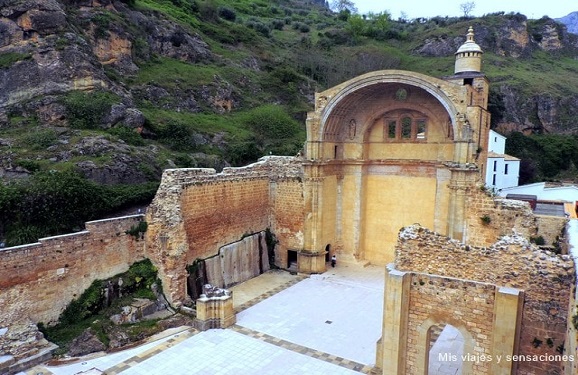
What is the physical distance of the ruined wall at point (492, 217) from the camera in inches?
524

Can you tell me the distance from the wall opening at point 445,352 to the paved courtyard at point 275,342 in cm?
151

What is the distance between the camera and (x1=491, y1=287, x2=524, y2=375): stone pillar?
23.8 ft

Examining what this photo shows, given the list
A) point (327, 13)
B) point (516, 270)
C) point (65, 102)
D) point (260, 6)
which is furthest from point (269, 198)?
point (327, 13)

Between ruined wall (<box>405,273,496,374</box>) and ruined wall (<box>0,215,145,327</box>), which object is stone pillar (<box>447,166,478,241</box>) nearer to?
ruined wall (<box>405,273,496,374</box>)

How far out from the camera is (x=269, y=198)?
18812 mm

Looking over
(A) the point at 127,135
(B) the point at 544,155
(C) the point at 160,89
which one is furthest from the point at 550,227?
(B) the point at 544,155

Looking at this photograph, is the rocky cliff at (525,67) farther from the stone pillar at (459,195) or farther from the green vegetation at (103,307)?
the green vegetation at (103,307)

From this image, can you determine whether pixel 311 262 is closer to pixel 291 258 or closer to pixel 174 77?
pixel 291 258

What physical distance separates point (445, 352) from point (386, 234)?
8434 millimetres

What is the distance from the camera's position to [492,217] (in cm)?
1444

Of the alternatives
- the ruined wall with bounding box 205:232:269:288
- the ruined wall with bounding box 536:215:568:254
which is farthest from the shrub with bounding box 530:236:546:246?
the ruined wall with bounding box 205:232:269:288

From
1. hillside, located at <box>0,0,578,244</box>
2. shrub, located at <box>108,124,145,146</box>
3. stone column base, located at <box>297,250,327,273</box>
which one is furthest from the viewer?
shrub, located at <box>108,124,145,146</box>

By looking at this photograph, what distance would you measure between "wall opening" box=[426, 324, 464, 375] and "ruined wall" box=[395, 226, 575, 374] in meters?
1.55

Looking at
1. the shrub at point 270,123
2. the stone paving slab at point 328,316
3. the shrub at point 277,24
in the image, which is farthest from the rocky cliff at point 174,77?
the stone paving slab at point 328,316
